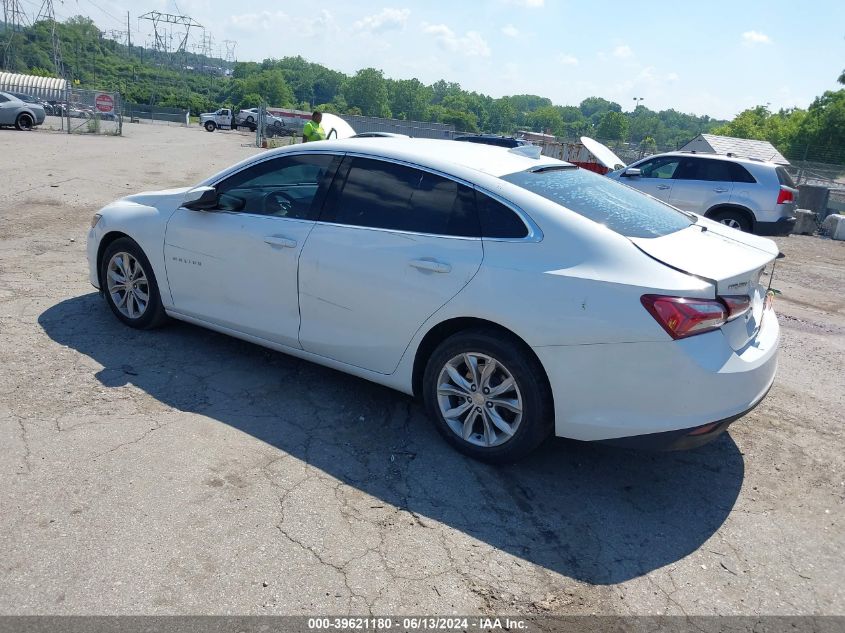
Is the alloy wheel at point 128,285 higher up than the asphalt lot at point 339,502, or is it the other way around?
the alloy wheel at point 128,285

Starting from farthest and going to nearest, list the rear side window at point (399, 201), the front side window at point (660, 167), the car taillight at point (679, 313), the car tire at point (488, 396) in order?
the front side window at point (660, 167)
the rear side window at point (399, 201)
the car tire at point (488, 396)
the car taillight at point (679, 313)

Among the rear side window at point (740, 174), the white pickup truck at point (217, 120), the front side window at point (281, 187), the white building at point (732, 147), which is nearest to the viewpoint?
the front side window at point (281, 187)

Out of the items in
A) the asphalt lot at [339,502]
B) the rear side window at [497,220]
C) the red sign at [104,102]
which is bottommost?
the asphalt lot at [339,502]

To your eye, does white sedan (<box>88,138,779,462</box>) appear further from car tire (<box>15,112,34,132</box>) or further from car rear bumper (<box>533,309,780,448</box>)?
car tire (<box>15,112,34,132</box>)

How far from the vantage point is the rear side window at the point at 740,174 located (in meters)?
12.4

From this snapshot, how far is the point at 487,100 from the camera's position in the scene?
195875mm

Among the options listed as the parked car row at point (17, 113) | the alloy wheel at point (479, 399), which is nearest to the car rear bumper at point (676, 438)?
the alloy wheel at point (479, 399)

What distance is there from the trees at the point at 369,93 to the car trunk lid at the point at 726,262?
149304 millimetres

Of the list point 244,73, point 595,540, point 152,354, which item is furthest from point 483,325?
point 244,73

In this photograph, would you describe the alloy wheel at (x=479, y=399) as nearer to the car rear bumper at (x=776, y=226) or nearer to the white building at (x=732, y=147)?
the car rear bumper at (x=776, y=226)

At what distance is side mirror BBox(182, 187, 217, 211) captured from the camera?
15.3ft

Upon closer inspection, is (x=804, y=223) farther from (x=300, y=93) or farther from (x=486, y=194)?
(x=300, y=93)

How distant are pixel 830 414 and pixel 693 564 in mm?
2407

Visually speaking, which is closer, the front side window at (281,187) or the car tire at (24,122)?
the front side window at (281,187)
